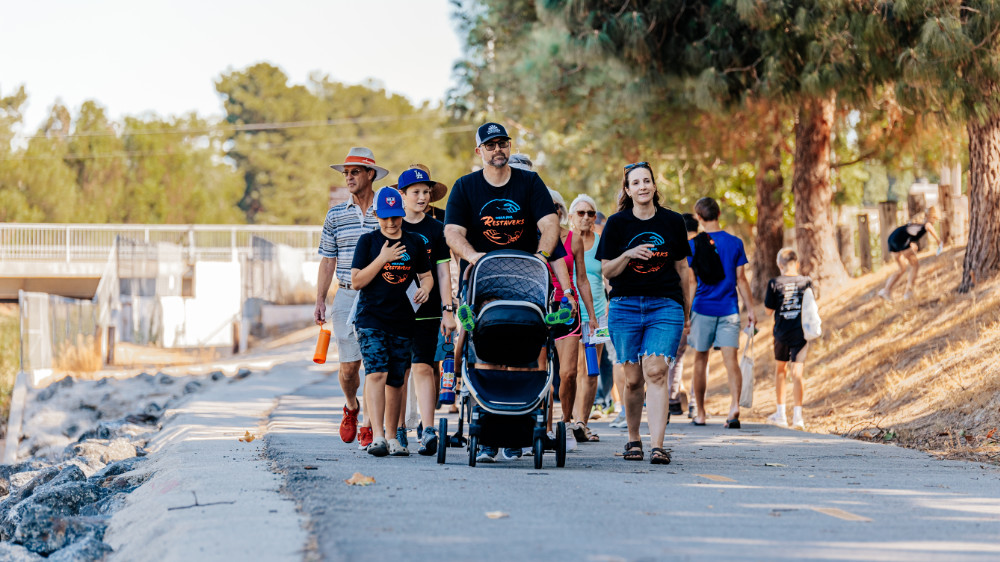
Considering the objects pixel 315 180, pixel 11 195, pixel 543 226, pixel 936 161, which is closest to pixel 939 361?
pixel 543 226

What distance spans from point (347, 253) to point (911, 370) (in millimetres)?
6720

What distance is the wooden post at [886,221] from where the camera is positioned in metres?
22.1

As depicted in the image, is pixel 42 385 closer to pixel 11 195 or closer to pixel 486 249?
pixel 486 249

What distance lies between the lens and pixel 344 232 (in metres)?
9.35

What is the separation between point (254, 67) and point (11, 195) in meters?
44.2

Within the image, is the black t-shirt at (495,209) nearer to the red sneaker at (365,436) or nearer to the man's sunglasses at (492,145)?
the man's sunglasses at (492,145)

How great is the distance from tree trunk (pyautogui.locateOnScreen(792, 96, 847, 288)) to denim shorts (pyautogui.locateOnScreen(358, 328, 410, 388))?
44.0ft

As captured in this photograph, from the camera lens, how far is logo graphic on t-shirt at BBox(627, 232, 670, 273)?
322 inches

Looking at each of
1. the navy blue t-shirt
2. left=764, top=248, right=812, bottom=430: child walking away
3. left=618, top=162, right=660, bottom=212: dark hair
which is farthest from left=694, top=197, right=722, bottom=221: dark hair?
left=618, top=162, right=660, bottom=212: dark hair

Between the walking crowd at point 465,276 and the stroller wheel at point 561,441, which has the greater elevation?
the walking crowd at point 465,276

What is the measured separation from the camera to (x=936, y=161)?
21.6 meters

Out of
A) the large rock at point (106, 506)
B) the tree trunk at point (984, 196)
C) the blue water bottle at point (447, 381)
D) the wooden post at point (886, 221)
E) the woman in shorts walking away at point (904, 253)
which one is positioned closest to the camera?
the large rock at point (106, 506)

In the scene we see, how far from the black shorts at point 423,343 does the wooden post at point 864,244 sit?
1587 cm

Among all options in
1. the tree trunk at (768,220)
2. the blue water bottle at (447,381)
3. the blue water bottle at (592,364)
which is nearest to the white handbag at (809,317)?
the blue water bottle at (592,364)
